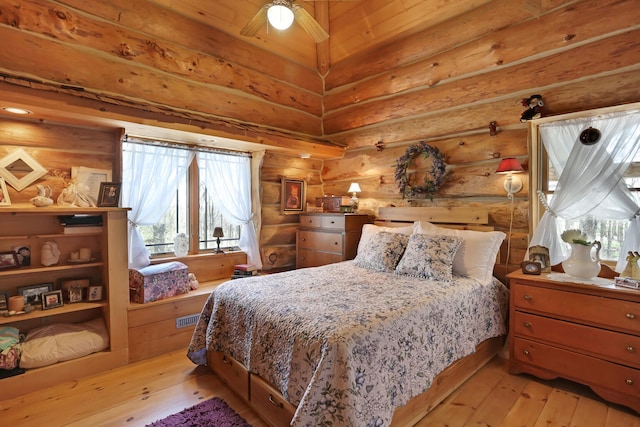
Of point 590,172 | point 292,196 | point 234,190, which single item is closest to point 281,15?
point 234,190

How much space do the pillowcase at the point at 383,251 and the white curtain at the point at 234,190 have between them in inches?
55.6

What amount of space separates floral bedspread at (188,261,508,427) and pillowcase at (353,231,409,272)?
0.20m

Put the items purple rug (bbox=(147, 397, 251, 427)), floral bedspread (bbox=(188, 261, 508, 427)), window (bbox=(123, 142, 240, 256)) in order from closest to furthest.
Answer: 1. floral bedspread (bbox=(188, 261, 508, 427))
2. purple rug (bbox=(147, 397, 251, 427))
3. window (bbox=(123, 142, 240, 256))

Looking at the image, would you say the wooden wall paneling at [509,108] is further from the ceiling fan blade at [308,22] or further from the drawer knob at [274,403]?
the drawer knob at [274,403]

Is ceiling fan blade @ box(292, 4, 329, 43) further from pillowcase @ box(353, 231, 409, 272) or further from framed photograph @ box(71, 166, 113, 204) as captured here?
framed photograph @ box(71, 166, 113, 204)

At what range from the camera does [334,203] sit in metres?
4.04

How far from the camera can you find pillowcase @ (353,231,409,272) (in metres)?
2.86

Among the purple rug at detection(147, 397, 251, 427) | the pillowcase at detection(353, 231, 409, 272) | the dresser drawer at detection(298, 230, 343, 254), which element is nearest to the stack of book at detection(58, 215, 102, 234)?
the purple rug at detection(147, 397, 251, 427)

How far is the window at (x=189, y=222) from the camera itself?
10.9 feet

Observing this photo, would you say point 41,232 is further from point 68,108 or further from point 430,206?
point 430,206

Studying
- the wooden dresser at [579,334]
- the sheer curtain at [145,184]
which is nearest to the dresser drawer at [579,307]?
the wooden dresser at [579,334]

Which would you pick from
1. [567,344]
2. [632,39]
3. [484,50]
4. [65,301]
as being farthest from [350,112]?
[65,301]

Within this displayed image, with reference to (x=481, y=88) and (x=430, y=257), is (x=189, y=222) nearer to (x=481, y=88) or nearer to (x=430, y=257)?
(x=430, y=257)

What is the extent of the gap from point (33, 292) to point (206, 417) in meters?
1.77
